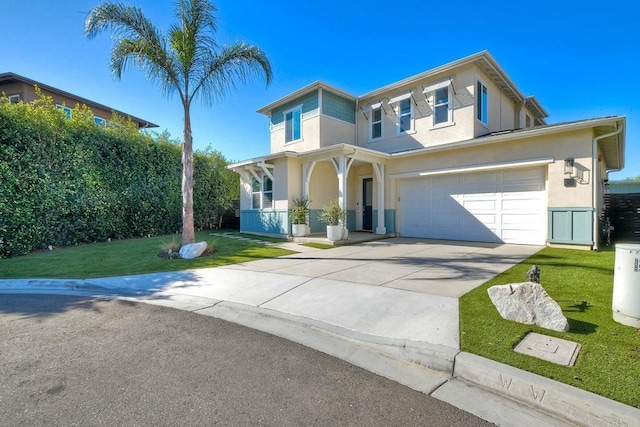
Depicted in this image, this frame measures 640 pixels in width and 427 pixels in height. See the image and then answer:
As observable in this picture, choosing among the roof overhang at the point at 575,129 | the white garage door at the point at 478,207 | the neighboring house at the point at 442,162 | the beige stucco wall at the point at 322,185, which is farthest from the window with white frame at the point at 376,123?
the white garage door at the point at 478,207

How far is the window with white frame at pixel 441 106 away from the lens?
12000mm

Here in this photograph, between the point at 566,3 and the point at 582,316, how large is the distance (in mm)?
10644

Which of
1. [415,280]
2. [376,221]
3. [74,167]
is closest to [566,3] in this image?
[376,221]

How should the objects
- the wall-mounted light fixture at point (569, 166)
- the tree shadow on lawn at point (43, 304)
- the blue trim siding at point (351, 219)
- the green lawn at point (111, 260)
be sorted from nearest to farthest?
the tree shadow on lawn at point (43, 304) → the green lawn at point (111, 260) → the wall-mounted light fixture at point (569, 166) → the blue trim siding at point (351, 219)

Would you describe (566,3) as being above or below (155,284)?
above

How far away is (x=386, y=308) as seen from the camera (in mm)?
4266

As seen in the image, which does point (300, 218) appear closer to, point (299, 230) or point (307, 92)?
point (299, 230)

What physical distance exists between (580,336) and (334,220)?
8.08m

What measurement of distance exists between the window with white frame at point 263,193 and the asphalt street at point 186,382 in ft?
33.0

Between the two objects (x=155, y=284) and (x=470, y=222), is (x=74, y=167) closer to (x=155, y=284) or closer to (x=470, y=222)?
(x=155, y=284)

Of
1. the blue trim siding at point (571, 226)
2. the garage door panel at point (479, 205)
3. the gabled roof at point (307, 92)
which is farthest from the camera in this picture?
the gabled roof at point (307, 92)

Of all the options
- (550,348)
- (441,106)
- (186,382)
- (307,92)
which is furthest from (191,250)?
(441,106)

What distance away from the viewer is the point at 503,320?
11.9 ft

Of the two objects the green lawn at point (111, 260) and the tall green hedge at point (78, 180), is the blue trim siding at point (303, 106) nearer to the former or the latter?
the tall green hedge at point (78, 180)
